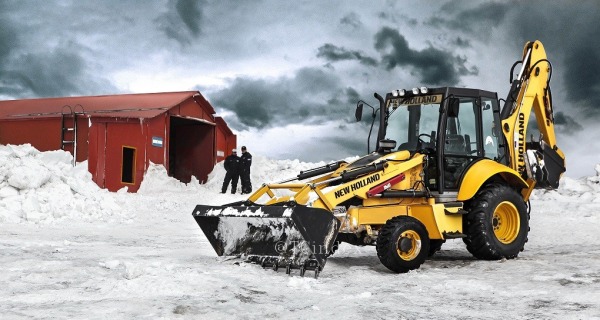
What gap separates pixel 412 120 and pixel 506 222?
216cm

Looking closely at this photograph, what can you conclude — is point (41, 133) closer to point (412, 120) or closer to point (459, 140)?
point (412, 120)

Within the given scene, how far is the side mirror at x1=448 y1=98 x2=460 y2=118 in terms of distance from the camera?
29.8ft

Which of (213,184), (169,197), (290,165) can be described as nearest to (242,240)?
(169,197)

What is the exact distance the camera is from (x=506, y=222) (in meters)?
9.85

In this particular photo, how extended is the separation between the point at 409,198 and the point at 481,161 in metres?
1.31

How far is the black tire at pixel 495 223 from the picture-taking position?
9172 mm

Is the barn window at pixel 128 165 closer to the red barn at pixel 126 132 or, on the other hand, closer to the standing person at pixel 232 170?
the red barn at pixel 126 132

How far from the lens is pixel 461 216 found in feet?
30.5

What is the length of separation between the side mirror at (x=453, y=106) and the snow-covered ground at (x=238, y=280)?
2.16 metres

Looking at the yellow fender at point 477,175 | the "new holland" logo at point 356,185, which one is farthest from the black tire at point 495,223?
the "new holland" logo at point 356,185

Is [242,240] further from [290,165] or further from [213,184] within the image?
[290,165]

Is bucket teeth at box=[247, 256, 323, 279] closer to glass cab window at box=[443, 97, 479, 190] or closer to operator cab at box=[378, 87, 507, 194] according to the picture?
operator cab at box=[378, 87, 507, 194]

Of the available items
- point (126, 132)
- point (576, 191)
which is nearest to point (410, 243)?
point (576, 191)

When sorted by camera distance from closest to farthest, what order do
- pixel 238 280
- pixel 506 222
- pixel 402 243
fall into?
1. pixel 238 280
2. pixel 402 243
3. pixel 506 222
